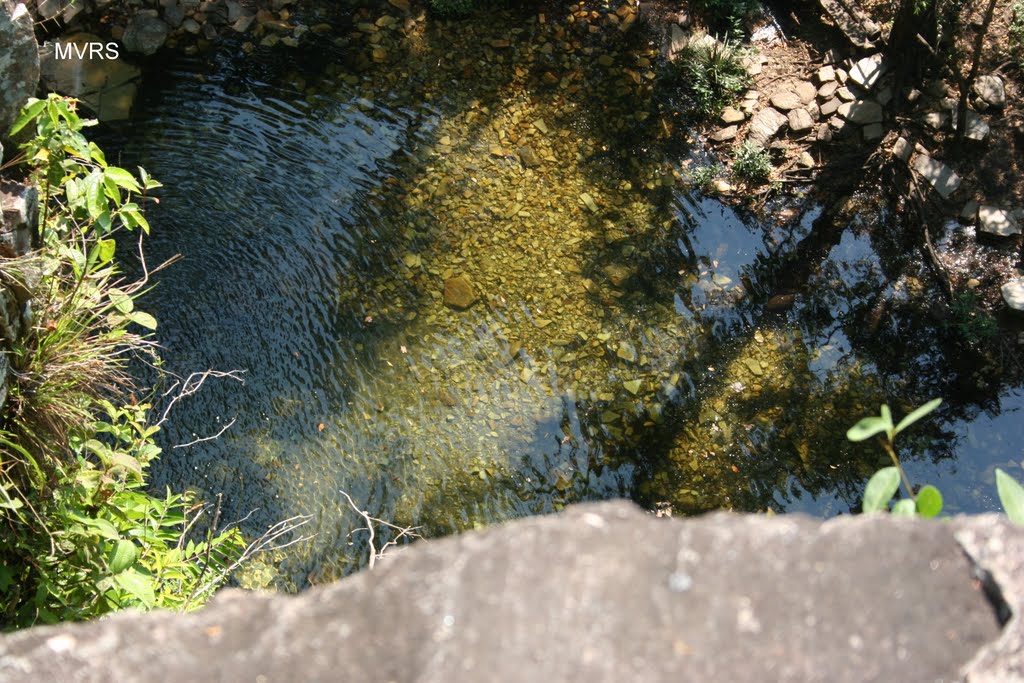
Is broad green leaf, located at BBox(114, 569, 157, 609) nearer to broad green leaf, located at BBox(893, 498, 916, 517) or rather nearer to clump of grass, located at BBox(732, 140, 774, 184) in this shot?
broad green leaf, located at BBox(893, 498, 916, 517)

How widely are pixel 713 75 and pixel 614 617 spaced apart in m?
5.34

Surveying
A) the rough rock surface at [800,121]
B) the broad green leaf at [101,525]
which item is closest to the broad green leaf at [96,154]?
the broad green leaf at [101,525]

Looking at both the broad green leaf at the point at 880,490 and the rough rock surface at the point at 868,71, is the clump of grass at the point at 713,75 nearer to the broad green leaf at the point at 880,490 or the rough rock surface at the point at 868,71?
the rough rock surface at the point at 868,71

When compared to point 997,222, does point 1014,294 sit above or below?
below

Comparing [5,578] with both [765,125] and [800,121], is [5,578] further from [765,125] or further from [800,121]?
[800,121]

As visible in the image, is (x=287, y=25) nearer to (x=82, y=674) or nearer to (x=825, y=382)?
(x=825, y=382)

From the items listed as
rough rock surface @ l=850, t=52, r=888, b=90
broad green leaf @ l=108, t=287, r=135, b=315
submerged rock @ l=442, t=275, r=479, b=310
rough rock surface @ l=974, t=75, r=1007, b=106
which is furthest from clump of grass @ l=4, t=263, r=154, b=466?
rough rock surface @ l=974, t=75, r=1007, b=106

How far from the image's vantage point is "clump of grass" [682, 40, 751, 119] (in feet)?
18.5

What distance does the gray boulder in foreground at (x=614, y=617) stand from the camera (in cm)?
94

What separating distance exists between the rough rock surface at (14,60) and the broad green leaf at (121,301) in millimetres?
587

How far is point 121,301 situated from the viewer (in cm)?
273

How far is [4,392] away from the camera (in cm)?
245

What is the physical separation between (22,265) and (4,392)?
407mm

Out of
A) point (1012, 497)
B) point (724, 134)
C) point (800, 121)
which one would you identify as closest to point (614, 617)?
point (1012, 497)
